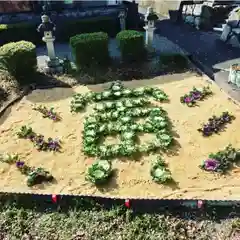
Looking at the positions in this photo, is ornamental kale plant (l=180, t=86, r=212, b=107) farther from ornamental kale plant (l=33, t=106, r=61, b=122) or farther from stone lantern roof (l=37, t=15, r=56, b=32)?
stone lantern roof (l=37, t=15, r=56, b=32)

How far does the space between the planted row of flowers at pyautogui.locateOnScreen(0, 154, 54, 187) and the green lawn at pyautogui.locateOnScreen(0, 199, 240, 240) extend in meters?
0.90

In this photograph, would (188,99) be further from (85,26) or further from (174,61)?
(85,26)

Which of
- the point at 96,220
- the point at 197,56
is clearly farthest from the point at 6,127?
the point at 197,56

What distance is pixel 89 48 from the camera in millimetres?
12148

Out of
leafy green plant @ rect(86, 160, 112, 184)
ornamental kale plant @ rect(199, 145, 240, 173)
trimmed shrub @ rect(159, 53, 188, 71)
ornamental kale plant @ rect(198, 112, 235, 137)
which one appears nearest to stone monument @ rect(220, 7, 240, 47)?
trimmed shrub @ rect(159, 53, 188, 71)

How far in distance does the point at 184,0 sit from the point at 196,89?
1044cm

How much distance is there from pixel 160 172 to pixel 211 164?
1.33m

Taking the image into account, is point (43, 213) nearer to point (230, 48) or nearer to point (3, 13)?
point (230, 48)

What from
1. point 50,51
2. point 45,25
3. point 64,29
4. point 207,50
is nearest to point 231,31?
point 207,50

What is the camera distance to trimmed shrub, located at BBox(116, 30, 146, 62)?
1243 centimetres

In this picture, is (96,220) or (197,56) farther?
(197,56)

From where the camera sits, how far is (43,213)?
22.2 feet

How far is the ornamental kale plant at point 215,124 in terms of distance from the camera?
8.94 meters

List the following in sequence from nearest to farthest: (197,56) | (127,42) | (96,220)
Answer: (96,220) → (127,42) → (197,56)
